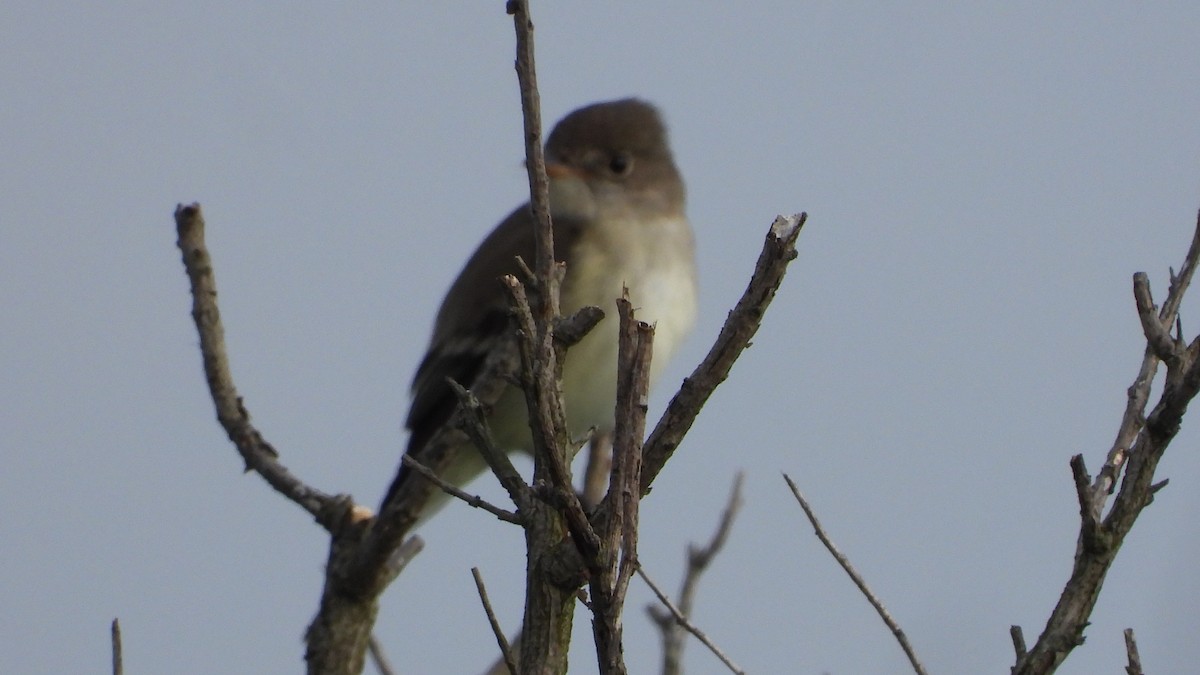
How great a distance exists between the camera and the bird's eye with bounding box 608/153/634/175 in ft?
24.1

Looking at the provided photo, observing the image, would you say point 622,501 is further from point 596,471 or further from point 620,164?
point 620,164

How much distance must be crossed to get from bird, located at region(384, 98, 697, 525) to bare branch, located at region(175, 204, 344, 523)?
802mm

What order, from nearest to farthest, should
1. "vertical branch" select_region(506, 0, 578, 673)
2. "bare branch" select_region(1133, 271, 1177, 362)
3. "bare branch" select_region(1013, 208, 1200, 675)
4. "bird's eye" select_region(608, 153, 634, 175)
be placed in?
"vertical branch" select_region(506, 0, 578, 673), "bare branch" select_region(1013, 208, 1200, 675), "bare branch" select_region(1133, 271, 1177, 362), "bird's eye" select_region(608, 153, 634, 175)

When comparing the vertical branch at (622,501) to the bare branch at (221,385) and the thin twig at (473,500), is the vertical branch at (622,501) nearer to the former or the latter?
the thin twig at (473,500)

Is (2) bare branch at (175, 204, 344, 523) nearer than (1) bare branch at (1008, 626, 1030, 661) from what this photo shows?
No

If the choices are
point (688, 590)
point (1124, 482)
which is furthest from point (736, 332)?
point (688, 590)

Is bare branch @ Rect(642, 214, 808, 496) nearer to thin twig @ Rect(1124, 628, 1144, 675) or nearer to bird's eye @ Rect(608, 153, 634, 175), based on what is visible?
thin twig @ Rect(1124, 628, 1144, 675)

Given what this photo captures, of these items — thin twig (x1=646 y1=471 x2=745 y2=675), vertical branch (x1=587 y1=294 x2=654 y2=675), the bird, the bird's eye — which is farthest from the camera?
the bird's eye

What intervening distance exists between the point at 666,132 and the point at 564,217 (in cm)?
110

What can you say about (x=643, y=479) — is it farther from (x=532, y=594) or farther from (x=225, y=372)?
(x=225, y=372)

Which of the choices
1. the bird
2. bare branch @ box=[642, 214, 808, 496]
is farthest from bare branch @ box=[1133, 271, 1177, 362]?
the bird

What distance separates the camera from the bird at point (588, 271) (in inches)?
259

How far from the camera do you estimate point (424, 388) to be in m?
7.09

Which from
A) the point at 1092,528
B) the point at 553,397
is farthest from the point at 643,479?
the point at 1092,528
